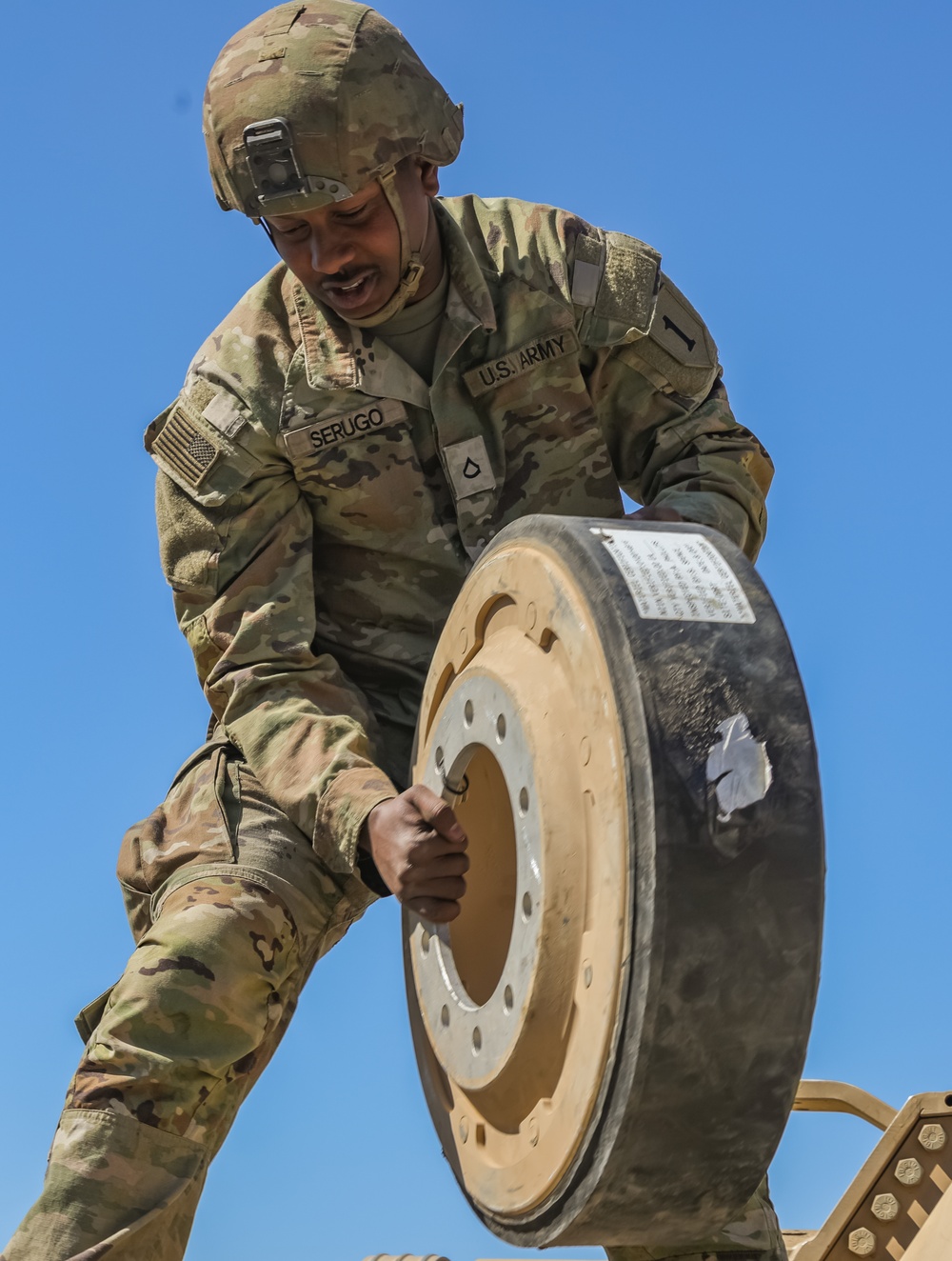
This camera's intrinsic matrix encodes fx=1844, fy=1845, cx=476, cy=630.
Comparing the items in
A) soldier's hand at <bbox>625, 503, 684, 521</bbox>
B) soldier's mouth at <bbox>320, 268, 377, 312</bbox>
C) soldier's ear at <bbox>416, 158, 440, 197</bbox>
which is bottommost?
soldier's hand at <bbox>625, 503, 684, 521</bbox>

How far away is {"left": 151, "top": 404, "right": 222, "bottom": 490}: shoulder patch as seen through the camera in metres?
4.65

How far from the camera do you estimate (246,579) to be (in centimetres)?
464

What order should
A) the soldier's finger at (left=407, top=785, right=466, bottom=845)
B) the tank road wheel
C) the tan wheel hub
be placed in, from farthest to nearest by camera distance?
the soldier's finger at (left=407, top=785, right=466, bottom=845) → the tan wheel hub → the tank road wheel

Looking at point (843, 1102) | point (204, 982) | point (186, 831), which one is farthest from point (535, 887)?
point (843, 1102)

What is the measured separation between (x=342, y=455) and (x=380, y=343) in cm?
31

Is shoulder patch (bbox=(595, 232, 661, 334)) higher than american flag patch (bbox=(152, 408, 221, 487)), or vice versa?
shoulder patch (bbox=(595, 232, 661, 334))

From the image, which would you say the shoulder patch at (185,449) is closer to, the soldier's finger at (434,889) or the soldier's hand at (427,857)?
the soldier's hand at (427,857)

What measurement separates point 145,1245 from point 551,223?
270 cm

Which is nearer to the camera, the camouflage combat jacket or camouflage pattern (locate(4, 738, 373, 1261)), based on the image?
camouflage pattern (locate(4, 738, 373, 1261))

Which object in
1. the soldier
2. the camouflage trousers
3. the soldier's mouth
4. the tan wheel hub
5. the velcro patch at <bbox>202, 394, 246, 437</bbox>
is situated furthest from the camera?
the velcro patch at <bbox>202, 394, 246, 437</bbox>

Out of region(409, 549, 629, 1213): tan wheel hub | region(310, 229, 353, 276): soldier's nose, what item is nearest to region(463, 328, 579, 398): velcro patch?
region(310, 229, 353, 276): soldier's nose

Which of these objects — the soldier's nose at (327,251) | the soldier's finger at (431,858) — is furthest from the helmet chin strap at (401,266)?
the soldier's finger at (431,858)

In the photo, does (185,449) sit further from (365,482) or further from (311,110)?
(311,110)

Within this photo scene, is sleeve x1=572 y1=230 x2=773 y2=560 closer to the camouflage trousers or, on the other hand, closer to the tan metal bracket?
the camouflage trousers
